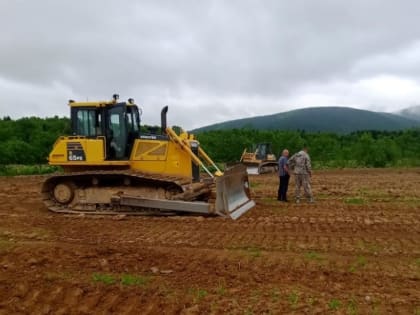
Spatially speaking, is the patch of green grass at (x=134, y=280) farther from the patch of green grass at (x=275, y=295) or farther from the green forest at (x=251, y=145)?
the green forest at (x=251, y=145)

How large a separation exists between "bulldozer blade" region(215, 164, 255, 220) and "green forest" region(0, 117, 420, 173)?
29063mm

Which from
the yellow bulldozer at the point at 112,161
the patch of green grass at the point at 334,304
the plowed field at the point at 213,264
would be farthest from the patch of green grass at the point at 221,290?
the yellow bulldozer at the point at 112,161

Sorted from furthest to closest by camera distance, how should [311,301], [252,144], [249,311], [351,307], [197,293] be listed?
[252,144], [197,293], [311,301], [351,307], [249,311]

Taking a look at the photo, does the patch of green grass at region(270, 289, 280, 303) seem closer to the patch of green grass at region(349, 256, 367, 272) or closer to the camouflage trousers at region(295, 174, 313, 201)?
the patch of green grass at region(349, 256, 367, 272)

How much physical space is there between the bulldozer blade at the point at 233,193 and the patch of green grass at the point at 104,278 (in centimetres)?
487

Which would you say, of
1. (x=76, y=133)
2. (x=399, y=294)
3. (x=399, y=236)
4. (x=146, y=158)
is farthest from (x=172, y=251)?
(x=76, y=133)

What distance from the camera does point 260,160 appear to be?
106 ft

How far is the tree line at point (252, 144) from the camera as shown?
145ft

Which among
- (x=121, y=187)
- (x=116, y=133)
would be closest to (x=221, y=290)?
(x=121, y=187)

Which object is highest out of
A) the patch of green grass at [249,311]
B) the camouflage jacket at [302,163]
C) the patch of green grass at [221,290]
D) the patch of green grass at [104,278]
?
the camouflage jacket at [302,163]

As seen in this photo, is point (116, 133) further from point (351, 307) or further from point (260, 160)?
point (260, 160)

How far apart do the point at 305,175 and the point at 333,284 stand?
8.64m

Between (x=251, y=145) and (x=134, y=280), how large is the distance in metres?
44.6

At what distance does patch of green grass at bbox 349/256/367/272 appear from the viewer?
6.78m
